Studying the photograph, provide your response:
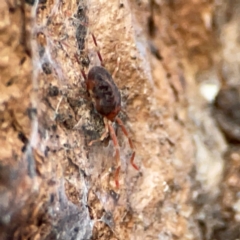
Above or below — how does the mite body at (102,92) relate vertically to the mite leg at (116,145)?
above

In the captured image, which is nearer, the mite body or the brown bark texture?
the brown bark texture

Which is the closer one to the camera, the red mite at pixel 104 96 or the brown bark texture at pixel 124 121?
the brown bark texture at pixel 124 121

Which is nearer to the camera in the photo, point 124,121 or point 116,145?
point 116,145

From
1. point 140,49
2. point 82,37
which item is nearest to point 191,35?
point 140,49

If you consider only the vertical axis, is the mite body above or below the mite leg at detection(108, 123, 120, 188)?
above

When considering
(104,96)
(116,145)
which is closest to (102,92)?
(104,96)

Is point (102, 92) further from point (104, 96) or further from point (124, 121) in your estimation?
point (124, 121)

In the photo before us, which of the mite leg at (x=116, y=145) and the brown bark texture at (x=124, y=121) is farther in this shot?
the mite leg at (x=116, y=145)

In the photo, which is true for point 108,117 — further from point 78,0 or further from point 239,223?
point 239,223
